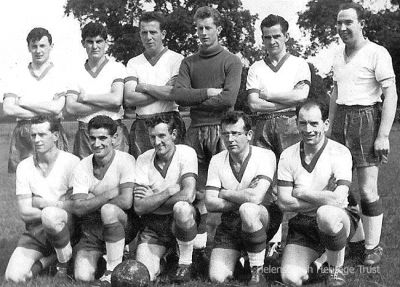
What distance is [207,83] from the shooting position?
6.20 metres

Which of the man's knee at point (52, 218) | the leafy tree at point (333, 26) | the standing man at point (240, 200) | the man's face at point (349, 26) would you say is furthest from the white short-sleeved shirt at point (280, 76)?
the leafy tree at point (333, 26)

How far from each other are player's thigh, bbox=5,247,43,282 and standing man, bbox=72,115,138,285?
466 mm

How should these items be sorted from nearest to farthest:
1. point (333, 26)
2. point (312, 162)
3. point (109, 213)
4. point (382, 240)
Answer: point (312, 162) < point (109, 213) < point (382, 240) < point (333, 26)

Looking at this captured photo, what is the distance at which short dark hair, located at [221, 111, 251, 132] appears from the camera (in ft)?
18.5

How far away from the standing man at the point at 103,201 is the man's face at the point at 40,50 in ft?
3.69

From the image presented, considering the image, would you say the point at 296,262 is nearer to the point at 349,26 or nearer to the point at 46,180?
the point at 349,26

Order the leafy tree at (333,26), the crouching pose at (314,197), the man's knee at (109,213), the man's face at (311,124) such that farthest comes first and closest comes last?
1. the leafy tree at (333,26)
2. the man's knee at (109,213)
3. the man's face at (311,124)
4. the crouching pose at (314,197)

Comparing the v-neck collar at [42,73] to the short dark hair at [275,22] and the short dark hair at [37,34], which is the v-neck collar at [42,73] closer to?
the short dark hair at [37,34]

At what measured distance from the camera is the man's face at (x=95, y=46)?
6.36 m

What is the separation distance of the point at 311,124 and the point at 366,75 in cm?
91

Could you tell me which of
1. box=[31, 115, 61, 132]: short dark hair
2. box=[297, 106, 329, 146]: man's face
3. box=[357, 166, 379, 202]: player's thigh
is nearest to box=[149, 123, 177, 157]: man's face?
box=[31, 115, 61, 132]: short dark hair

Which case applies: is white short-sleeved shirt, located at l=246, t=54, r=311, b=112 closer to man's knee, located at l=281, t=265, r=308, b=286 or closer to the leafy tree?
man's knee, located at l=281, t=265, r=308, b=286

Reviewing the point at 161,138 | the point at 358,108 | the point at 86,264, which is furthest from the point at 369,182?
the point at 86,264

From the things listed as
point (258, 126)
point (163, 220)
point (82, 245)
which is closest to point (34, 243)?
point (82, 245)
